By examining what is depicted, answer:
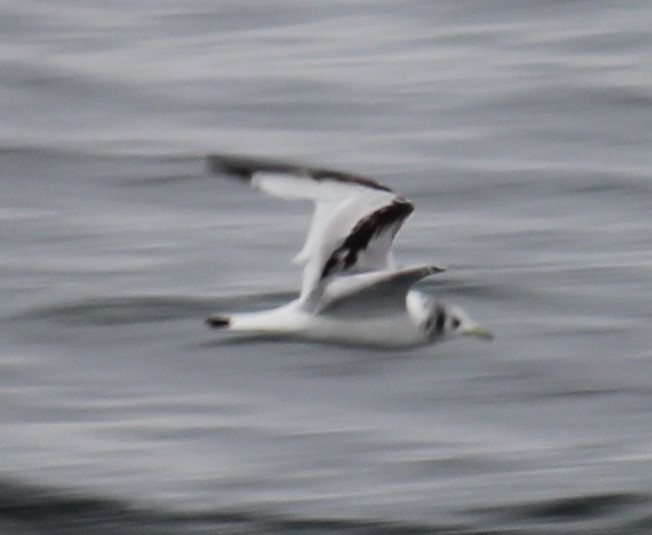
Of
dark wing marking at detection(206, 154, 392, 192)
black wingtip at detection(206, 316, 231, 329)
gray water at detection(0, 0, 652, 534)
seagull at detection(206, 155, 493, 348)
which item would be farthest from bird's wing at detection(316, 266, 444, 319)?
gray water at detection(0, 0, 652, 534)

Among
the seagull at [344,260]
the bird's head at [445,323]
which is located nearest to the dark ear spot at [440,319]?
the bird's head at [445,323]

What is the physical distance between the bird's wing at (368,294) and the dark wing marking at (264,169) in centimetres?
51

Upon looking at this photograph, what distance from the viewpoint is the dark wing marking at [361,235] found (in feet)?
35.8

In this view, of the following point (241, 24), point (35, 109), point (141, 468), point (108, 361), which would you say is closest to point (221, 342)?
point (108, 361)

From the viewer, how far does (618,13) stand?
21.5 m

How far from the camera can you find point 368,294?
36.2 feet

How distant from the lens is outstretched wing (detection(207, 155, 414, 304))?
1092 cm

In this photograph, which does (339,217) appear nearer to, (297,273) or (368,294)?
(368,294)

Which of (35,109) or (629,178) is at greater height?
(35,109)

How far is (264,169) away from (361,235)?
62 cm

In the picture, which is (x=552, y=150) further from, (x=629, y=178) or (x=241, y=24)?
(x=241, y=24)

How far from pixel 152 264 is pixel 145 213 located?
3.32 feet

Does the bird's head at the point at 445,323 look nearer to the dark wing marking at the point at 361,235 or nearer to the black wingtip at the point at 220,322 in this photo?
the dark wing marking at the point at 361,235

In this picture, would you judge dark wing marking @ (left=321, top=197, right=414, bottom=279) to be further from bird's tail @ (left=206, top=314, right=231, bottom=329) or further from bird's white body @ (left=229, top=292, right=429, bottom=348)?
bird's tail @ (left=206, top=314, right=231, bottom=329)
